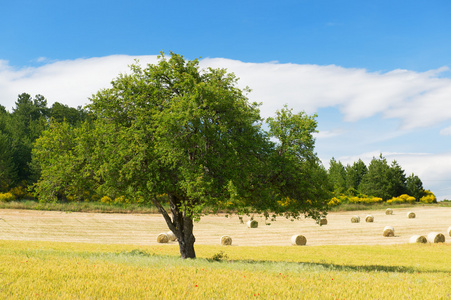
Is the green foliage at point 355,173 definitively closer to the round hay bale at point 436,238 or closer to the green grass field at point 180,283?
the round hay bale at point 436,238

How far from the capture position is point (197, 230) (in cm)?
5278

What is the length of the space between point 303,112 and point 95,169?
40.6ft

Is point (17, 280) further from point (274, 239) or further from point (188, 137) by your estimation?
point (274, 239)

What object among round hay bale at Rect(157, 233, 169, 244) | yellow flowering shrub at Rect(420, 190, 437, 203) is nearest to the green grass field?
round hay bale at Rect(157, 233, 169, 244)

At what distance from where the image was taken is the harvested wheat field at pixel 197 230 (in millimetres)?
Answer: 42938

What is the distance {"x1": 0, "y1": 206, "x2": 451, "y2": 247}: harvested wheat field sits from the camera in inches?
1690

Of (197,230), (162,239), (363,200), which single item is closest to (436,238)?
(162,239)

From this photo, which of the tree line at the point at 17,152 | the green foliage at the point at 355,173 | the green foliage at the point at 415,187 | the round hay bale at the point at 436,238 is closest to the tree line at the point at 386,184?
the green foliage at the point at 415,187

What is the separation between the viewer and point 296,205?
972 inches

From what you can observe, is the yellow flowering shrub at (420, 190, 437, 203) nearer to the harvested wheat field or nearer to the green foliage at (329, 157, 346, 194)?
the green foliage at (329, 157, 346, 194)

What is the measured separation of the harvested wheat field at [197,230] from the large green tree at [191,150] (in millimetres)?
17982

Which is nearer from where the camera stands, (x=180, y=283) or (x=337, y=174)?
(x=180, y=283)

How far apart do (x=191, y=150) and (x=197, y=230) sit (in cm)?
3330

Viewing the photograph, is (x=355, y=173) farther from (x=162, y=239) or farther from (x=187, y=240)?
(x=187, y=240)
